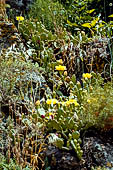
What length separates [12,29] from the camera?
4605 mm

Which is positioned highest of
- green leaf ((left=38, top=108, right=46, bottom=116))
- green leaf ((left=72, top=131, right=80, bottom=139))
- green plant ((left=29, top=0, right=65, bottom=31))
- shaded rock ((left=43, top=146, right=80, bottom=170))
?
green plant ((left=29, top=0, right=65, bottom=31))

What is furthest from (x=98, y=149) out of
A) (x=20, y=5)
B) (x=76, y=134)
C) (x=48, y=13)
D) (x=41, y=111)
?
(x=20, y=5)

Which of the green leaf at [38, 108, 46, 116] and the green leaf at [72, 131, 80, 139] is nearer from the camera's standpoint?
the green leaf at [72, 131, 80, 139]

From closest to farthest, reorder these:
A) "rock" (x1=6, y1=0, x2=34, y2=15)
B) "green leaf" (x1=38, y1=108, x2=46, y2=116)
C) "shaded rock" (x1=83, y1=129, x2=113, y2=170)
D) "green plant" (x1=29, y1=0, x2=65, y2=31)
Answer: "shaded rock" (x1=83, y1=129, x2=113, y2=170), "green leaf" (x1=38, y1=108, x2=46, y2=116), "green plant" (x1=29, y1=0, x2=65, y2=31), "rock" (x1=6, y1=0, x2=34, y2=15)

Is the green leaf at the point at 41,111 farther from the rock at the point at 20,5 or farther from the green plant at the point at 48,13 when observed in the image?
the rock at the point at 20,5

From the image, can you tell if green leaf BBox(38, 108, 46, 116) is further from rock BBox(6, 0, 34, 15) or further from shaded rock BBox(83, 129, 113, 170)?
rock BBox(6, 0, 34, 15)

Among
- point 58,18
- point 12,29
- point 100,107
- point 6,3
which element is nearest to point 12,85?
point 100,107

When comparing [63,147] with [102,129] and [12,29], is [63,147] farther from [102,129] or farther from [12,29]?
[12,29]

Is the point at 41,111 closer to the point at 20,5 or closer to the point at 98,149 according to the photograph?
the point at 98,149

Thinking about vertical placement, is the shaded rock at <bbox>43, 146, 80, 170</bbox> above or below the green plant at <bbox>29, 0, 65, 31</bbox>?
below

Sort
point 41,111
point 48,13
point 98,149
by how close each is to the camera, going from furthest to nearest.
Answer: point 48,13
point 41,111
point 98,149

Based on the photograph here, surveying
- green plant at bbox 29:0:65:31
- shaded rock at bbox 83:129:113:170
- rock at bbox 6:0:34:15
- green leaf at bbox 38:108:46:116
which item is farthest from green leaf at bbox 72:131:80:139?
rock at bbox 6:0:34:15

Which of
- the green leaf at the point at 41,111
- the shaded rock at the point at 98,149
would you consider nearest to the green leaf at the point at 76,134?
the shaded rock at the point at 98,149

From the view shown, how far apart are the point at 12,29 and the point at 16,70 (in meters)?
1.19
